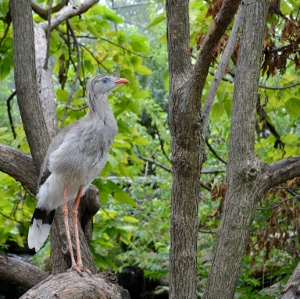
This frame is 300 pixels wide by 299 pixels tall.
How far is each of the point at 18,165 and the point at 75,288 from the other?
4.56ft

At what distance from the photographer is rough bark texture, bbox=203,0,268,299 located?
3693 millimetres

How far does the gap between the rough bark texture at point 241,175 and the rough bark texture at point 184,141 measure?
196mm

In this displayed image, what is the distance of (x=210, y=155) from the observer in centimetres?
823

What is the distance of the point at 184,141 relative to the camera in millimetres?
3443

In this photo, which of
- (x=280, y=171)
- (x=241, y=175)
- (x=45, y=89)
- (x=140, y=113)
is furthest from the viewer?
(x=140, y=113)

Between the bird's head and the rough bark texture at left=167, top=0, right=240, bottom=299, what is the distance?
1.34 meters

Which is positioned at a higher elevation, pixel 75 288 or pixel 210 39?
pixel 210 39

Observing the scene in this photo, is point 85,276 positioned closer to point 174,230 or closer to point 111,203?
point 174,230

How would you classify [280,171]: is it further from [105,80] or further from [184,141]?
[105,80]

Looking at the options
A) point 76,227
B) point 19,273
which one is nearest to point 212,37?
point 76,227

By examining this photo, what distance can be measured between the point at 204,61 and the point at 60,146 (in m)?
1.56

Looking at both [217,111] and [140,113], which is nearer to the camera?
[217,111]

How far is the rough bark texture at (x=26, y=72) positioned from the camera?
14.5 feet

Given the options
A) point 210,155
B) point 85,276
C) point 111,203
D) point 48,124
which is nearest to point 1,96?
point 111,203
